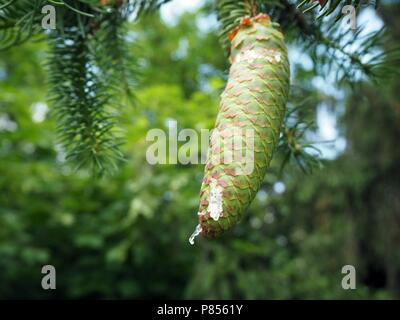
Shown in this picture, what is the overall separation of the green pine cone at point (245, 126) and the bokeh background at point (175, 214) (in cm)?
120

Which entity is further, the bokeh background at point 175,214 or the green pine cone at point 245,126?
the bokeh background at point 175,214

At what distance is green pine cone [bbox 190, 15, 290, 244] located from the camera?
417 millimetres

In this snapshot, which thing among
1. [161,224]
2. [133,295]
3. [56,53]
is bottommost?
[133,295]

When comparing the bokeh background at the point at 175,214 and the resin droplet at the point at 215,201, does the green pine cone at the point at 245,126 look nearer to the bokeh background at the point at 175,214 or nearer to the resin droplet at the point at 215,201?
the resin droplet at the point at 215,201

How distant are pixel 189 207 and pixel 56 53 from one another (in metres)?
1.43

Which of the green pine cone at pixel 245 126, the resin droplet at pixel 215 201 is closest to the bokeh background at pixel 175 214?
the green pine cone at pixel 245 126

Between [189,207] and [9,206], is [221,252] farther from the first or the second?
[9,206]

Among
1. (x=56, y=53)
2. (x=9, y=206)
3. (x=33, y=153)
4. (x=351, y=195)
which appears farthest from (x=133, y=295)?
(x=56, y=53)

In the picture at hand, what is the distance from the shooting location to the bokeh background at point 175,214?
2029mm

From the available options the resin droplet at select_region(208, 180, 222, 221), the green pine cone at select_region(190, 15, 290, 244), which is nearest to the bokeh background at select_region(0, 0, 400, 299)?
the green pine cone at select_region(190, 15, 290, 244)

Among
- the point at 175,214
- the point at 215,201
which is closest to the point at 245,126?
the point at 215,201

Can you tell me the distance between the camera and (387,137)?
2449mm

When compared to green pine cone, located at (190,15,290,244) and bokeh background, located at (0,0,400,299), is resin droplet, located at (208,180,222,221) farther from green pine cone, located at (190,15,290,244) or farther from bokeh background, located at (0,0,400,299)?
bokeh background, located at (0,0,400,299)

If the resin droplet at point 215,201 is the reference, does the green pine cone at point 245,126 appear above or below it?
above
